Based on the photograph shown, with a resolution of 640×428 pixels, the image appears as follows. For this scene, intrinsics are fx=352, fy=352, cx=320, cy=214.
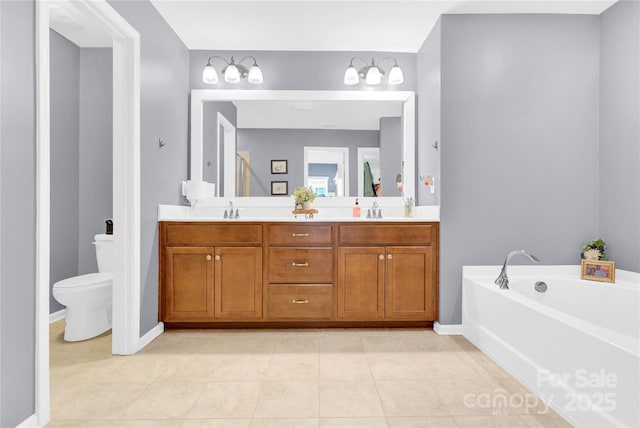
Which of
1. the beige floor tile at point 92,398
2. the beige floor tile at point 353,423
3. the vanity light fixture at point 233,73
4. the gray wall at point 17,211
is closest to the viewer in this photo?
the gray wall at point 17,211

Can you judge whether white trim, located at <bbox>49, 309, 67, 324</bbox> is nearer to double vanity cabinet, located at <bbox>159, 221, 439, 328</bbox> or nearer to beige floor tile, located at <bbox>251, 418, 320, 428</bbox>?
double vanity cabinet, located at <bbox>159, 221, 439, 328</bbox>

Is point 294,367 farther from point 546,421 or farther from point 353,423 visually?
point 546,421

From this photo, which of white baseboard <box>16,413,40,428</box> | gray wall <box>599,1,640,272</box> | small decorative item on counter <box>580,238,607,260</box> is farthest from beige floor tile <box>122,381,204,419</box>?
gray wall <box>599,1,640,272</box>

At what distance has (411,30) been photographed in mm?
2771

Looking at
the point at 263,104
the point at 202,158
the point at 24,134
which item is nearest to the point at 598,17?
the point at 263,104

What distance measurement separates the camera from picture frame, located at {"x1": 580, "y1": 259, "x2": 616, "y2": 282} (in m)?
2.34

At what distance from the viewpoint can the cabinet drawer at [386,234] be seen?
2604 mm

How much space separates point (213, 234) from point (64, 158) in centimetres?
162

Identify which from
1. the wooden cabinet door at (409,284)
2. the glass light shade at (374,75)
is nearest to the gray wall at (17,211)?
the wooden cabinet door at (409,284)

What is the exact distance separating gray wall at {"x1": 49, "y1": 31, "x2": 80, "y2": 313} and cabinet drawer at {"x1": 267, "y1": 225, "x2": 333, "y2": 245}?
1894mm

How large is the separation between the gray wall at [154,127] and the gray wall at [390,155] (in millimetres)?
1729

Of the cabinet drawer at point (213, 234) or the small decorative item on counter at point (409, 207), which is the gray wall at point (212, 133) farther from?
the small decorative item on counter at point (409, 207)

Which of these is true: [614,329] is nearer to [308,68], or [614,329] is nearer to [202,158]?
[308,68]

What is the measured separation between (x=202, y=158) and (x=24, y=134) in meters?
1.76
